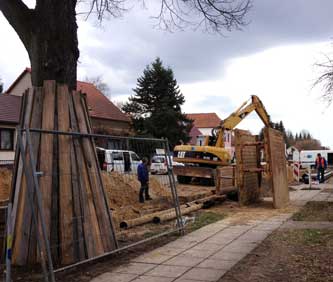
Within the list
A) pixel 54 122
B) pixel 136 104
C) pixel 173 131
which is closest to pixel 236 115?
pixel 54 122

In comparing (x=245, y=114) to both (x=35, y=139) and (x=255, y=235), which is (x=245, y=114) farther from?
(x=35, y=139)

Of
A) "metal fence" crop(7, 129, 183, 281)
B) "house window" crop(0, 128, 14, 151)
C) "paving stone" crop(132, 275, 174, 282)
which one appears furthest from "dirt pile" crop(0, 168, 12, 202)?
"house window" crop(0, 128, 14, 151)

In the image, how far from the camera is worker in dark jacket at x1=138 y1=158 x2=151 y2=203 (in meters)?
10.8

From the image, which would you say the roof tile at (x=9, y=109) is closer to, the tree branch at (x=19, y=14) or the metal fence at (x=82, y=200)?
the metal fence at (x=82, y=200)

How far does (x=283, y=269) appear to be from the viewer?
7688 mm

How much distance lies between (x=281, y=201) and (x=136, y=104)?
44.1 meters

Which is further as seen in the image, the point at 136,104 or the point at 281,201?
the point at 136,104

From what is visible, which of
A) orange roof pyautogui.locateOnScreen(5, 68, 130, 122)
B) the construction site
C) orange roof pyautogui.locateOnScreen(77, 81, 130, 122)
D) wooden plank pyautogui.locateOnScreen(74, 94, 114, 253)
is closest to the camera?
the construction site

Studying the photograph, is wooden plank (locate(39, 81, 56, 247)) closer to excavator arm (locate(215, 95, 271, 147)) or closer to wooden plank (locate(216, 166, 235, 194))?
wooden plank (locate(216, 166, 235, 194))

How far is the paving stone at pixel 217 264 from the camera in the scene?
307 inches

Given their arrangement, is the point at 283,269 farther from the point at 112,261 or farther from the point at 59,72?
the point at 59,72

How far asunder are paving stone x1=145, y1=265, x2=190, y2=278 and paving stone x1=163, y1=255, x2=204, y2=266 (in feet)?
0.73

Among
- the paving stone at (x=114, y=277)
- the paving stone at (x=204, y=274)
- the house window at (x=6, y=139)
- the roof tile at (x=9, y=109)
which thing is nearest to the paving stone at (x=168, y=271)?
the paving stone at (x=204, y=274)

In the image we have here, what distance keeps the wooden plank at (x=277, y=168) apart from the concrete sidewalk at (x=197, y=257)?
14.8ft
